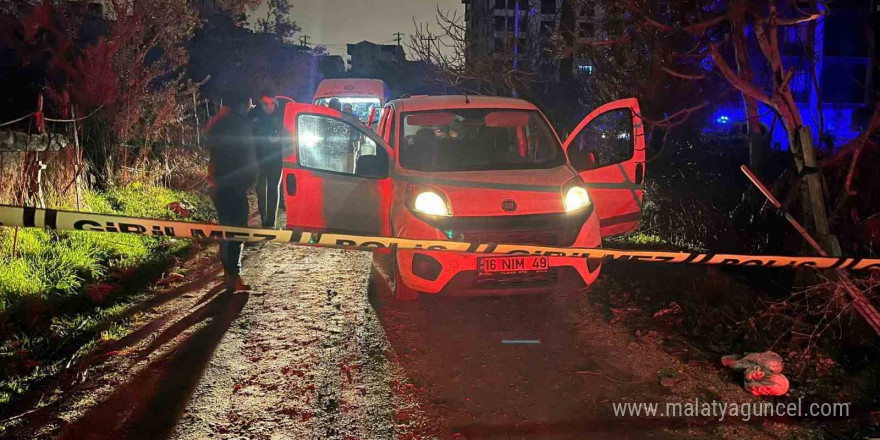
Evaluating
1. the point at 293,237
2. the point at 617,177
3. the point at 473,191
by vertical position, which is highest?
the point at 617,177

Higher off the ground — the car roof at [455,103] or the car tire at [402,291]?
the car roof at [455,103]

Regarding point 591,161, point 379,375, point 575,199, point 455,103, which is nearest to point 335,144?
point 455,103

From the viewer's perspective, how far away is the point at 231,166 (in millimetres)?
6188

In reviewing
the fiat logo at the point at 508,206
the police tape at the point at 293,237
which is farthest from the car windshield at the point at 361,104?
the police tape at the point at 293,237

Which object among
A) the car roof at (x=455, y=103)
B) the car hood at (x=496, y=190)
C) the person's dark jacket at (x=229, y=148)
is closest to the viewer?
the car hood at (x=496, y=190)

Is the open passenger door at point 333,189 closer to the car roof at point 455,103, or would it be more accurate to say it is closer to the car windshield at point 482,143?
the car windshield at point 482,143

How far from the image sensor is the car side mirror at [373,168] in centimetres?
579

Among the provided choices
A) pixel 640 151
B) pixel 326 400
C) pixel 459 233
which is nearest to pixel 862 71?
pixel 640 151

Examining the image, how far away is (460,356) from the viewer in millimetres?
4621

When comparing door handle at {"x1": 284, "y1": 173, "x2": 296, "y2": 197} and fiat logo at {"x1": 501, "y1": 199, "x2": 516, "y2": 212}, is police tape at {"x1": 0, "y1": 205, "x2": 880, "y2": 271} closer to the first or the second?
fiat logo at {"x1": 501, "y1": 199, "x2": 516, "y2": 212}

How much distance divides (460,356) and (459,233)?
1.00 metres

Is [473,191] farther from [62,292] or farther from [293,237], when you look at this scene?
[62,292]

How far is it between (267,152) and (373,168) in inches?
83.1

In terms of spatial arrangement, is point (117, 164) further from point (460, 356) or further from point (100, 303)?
point (460, 356)
